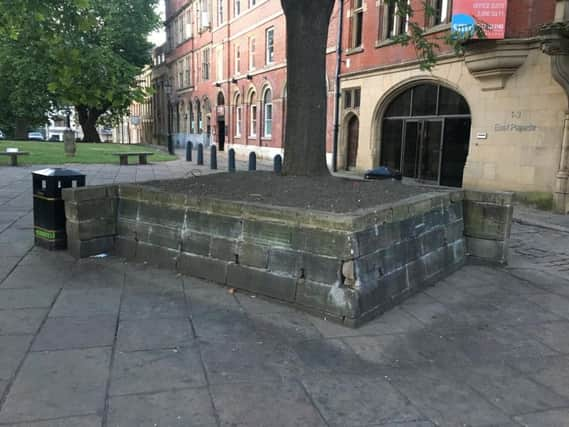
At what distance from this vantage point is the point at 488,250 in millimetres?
6562

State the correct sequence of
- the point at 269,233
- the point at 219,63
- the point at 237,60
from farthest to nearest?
the point at 219,63 < the point at 237,60 < the point at 269,233

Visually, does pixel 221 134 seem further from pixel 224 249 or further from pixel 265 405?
pixel 265 405

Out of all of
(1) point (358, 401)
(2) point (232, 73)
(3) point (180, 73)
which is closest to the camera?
(1) point (358, 401)

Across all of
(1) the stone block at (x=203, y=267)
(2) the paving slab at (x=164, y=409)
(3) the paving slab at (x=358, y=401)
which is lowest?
(3) the paving slab at (x=358, y=401)

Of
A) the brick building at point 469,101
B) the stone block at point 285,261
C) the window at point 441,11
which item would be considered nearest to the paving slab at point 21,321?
the stone block at point 285,261

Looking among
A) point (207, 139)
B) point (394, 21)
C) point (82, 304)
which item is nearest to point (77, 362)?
point (82, 304)

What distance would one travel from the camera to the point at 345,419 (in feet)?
Result: 9.37

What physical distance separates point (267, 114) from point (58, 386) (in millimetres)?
26353

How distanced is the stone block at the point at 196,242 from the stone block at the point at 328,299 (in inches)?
51.8

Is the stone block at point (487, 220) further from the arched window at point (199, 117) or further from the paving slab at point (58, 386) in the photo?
the arched window at point (199, 117)

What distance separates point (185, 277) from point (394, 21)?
15.0m

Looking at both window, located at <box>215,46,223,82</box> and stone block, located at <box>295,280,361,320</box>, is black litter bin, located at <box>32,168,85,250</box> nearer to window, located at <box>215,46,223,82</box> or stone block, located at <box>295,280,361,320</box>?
stone block, located at <box>295,280,361,320</box>

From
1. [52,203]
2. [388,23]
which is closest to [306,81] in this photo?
[52,203]

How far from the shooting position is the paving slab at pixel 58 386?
111 inches
